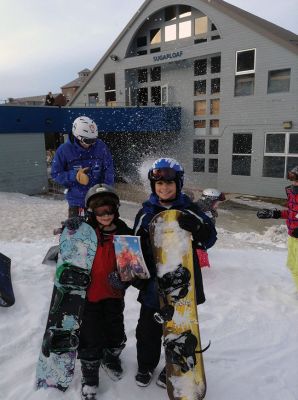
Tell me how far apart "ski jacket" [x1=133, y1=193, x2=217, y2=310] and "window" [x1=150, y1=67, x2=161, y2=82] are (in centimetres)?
1771

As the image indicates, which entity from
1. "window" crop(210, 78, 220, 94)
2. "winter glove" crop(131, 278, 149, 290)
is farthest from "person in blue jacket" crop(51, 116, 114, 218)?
"window" crop(210, 78, 220, 94)

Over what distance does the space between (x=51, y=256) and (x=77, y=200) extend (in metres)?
1.08

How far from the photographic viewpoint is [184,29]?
17359 millimetres

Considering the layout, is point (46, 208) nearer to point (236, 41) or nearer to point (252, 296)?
point (252, 296)

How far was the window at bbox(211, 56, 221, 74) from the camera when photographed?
16.1 metres

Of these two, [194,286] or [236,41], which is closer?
[194,286]

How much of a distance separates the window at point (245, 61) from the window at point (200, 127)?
301 cm

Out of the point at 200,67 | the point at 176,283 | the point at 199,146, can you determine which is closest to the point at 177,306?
the point at 176,283

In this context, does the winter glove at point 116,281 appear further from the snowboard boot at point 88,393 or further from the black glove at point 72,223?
the snowboard boot at point 88,393

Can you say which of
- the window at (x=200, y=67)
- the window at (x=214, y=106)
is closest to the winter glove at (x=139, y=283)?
the window at (x=214, y=106)

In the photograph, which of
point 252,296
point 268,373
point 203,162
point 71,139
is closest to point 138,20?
point 203,162

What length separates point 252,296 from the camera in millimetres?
3998

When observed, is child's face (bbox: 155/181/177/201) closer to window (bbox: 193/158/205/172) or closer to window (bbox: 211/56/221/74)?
window (bbox: 193/158/205/172)

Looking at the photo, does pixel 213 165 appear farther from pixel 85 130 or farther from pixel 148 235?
pixel 148 235
